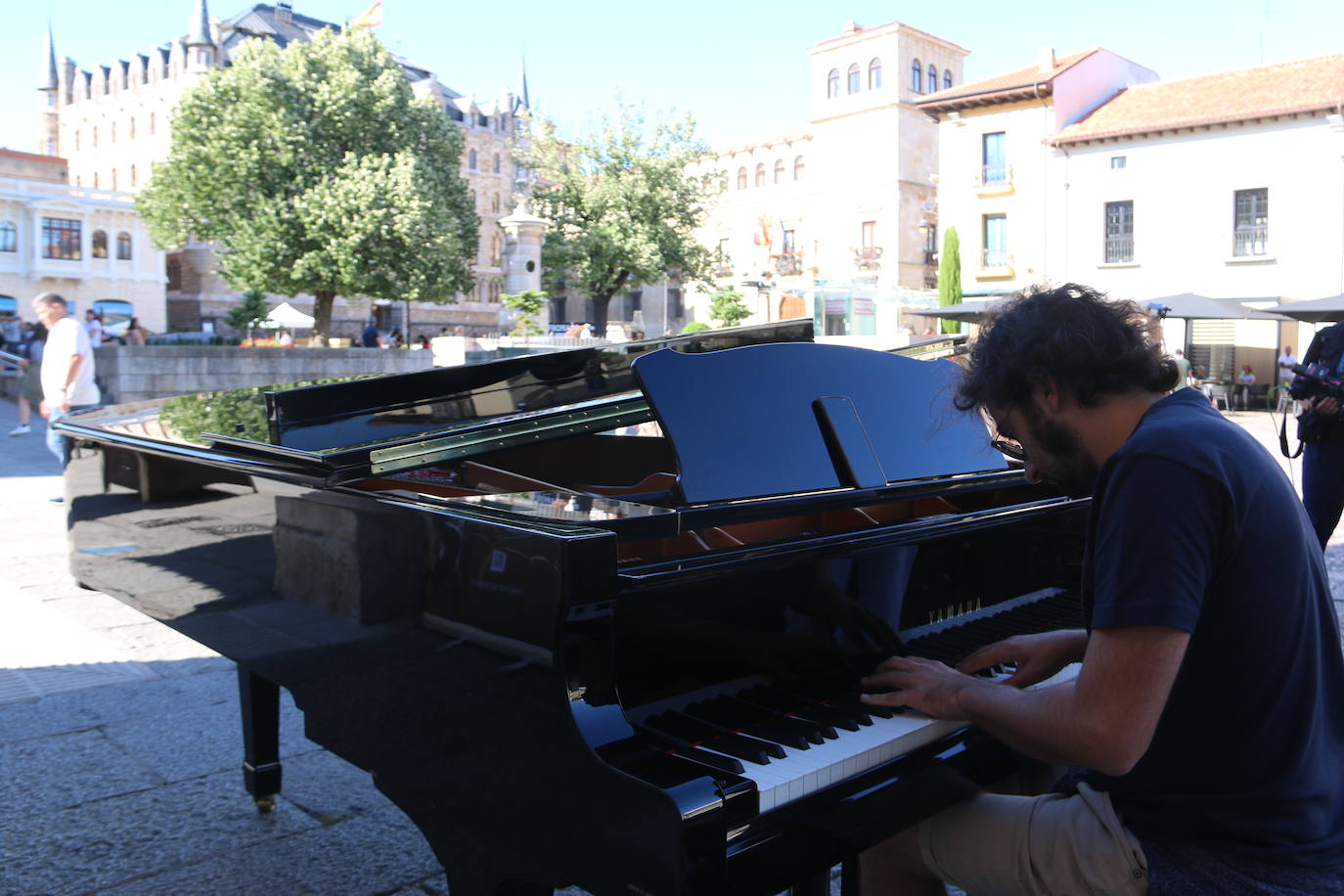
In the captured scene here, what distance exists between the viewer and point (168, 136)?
5184 cm

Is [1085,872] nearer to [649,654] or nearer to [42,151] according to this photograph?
[649,654]

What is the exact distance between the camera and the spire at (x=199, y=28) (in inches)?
2298

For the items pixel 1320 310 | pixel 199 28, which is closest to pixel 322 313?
pixel 1320 310

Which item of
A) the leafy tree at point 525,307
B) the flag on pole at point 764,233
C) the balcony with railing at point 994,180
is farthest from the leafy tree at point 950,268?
the flag on pole at point 764,233

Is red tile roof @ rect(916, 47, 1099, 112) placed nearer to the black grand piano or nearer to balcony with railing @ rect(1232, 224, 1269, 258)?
balcony with railing @ rect(1232, 224, 1269, 258)

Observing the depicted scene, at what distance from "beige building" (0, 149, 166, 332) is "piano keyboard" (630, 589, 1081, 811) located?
47487 millimetres

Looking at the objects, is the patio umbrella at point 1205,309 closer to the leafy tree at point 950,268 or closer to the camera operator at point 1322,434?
the leafy tree at point 950,268

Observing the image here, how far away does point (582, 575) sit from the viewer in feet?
5.13

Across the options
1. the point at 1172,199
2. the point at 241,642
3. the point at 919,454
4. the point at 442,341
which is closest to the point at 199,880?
the point at 241,642

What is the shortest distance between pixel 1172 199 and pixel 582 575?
93.7 ft

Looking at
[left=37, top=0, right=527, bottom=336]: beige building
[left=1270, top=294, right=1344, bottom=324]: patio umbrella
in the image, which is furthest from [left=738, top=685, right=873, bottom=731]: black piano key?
[left=37, top=0, right=527, bottom=336]: beige building

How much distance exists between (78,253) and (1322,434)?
5232 centimetres

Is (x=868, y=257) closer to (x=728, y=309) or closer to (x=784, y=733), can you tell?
(x=728, y=309)

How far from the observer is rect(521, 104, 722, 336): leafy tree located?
110ft
